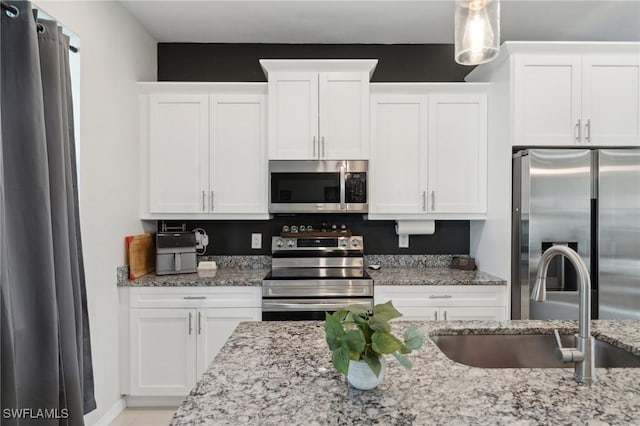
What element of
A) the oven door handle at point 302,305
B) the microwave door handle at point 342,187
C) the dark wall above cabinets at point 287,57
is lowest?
the oven door handle at point 302,305

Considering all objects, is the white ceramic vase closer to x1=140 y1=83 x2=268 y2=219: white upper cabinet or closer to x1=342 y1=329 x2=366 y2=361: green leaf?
x1=342 y1=329 x2=366 y2=361: green leaf

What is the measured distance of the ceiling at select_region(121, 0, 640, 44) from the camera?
8.55 feet

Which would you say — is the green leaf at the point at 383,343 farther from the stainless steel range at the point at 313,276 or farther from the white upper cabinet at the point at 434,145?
the white upper cabinet at the point at 434,145

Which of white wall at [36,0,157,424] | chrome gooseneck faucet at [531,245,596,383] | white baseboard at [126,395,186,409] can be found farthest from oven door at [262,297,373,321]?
chrome gooseneck faucet at [531,245,596,383]

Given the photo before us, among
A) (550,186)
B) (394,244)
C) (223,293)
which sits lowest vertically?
(223,293)

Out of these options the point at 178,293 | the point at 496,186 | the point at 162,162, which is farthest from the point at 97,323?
the point at 496,186

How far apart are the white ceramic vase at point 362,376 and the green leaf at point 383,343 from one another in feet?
0.19

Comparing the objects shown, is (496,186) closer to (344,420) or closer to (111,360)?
(344,420)

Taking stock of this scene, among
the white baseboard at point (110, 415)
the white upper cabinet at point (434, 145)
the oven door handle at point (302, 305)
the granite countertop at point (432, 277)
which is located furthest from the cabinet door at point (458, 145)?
the white baseboard at point (110, 415)

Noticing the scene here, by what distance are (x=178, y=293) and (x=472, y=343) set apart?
1.91 metres

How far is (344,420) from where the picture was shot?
2.67 ft

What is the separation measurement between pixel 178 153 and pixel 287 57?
123 centimetres

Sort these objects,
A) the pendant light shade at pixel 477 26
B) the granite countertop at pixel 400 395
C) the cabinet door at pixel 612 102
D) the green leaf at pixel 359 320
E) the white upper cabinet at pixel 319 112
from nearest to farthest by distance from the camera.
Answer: the granite countertop at pixel 400 395
the green leaf at pixel 359 320
the pendant light shade at pixel 477 26
the cabinet door at pixel 612 102
the white upper cabinet at pixel 319 112

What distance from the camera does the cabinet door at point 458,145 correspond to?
2881mm
